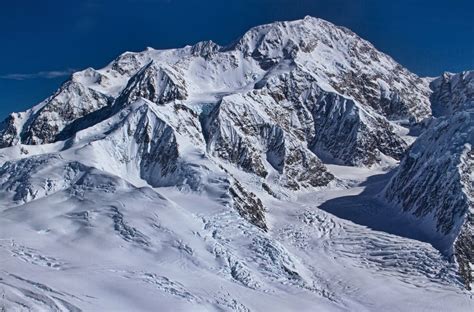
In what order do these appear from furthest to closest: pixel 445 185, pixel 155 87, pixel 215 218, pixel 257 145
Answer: pixel 155 87 < pixel 257 145 < pixel 445 185 < pixel 215 218

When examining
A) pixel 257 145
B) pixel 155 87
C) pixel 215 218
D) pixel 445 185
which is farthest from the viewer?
pixel 155 87

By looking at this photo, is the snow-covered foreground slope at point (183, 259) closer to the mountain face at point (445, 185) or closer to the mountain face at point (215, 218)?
the mountain face at point (215, 218)

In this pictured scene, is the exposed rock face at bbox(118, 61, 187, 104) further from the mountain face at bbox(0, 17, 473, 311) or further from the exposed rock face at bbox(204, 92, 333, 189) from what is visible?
the exposed rock face at bbox(204, 92, 333, 189)

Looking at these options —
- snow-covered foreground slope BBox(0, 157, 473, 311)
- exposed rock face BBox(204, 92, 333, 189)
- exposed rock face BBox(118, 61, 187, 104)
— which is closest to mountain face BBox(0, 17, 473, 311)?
snow-covered foreground slope BBox(0, 157, 473, 311)

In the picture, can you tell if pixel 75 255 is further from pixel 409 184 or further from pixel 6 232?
pixel 409 184

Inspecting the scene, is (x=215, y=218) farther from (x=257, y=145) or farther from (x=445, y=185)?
(x=257, y=145)

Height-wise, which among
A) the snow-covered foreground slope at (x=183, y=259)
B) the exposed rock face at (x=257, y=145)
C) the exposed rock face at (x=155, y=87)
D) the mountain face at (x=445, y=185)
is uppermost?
the exposed rock face at (x=155, y=87)

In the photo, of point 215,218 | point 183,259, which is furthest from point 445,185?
point 183,259

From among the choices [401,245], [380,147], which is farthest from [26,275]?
[380,147]

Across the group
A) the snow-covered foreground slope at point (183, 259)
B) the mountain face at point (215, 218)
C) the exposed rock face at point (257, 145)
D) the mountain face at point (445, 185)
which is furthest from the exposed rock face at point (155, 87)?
the mountain face at point (445, 185)
